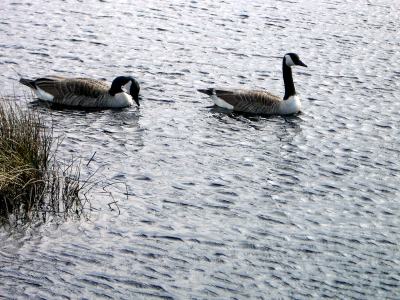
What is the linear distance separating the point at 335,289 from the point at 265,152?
20.9 ft

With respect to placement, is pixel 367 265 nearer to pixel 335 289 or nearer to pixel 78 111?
pixel 335 289

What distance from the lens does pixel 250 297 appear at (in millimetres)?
12125

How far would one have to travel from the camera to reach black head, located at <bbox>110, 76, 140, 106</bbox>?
20.8 meters

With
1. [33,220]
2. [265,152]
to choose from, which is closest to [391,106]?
[265,152]

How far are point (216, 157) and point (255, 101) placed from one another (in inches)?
148

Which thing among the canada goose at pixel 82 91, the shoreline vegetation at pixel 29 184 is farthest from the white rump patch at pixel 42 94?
the shoreline vegetation at pixel 29 184

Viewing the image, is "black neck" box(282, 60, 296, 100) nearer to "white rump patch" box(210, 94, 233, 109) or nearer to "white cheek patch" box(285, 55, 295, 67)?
"white cheek patch" box(285, 55, 295, 67)

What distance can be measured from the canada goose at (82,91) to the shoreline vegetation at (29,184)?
5.98 metres

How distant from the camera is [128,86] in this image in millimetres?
21094

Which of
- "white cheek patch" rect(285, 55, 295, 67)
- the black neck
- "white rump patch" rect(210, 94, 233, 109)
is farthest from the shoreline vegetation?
"white cheek patch" rect(285, 55, 295, 67)

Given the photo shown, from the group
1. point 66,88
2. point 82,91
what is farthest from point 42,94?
point 82,91

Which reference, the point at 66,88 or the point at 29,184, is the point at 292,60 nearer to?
the point at 66,88

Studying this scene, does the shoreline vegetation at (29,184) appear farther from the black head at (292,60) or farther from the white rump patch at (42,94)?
the black head at (292,60)

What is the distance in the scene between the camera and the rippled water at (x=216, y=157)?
12.7 metres
